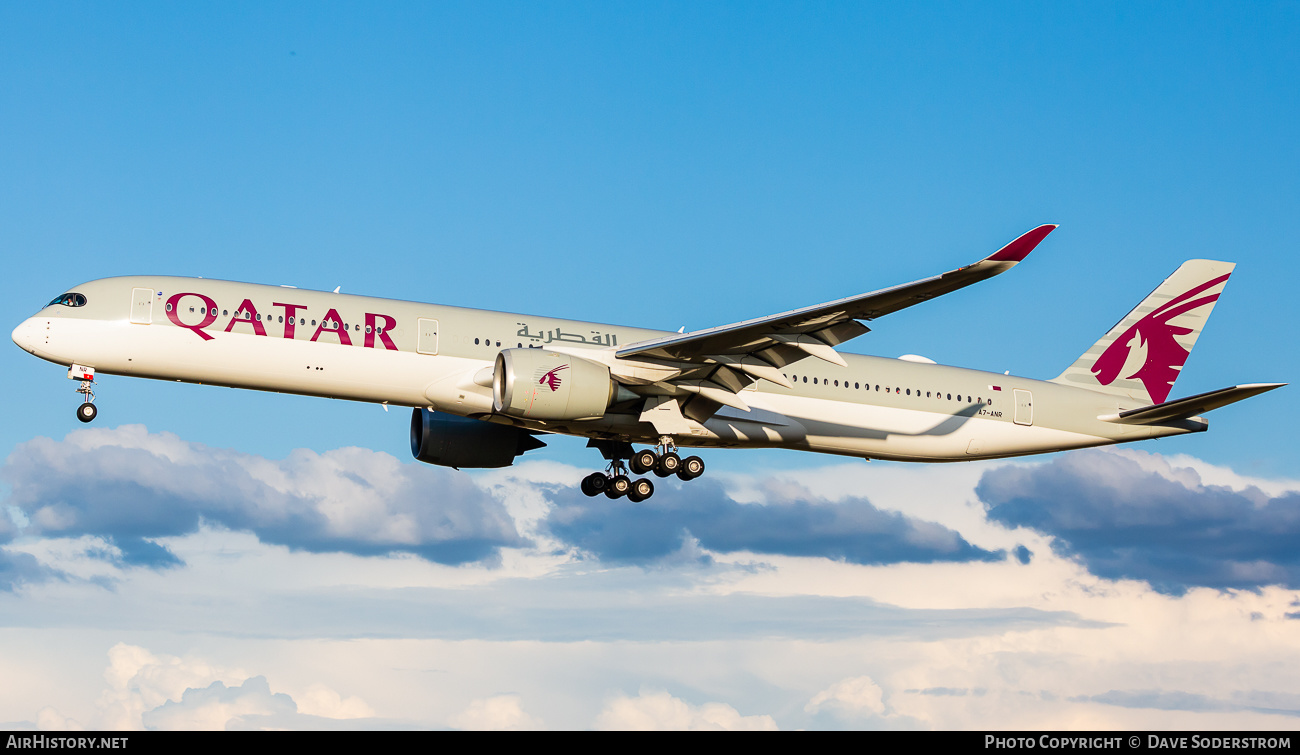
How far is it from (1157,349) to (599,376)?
61.4ft

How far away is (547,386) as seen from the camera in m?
28.4

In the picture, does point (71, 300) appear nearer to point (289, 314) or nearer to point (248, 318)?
point (248, 318)

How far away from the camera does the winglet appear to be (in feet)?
74.0

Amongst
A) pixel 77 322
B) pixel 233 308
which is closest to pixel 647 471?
pixel 233 308

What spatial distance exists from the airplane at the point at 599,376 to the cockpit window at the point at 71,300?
0.07 m

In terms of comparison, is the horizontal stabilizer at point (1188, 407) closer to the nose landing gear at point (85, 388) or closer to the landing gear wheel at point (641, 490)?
the landing gear wheel at point (641, 490)

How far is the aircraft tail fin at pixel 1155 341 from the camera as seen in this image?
3709cm

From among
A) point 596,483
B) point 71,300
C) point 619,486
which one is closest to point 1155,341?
point 619,486

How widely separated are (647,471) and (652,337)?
3604mm

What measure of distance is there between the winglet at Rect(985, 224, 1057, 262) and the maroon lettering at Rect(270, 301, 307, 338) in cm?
1575

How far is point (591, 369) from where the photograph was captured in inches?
1151

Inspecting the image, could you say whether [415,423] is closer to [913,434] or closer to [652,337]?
[652,337]

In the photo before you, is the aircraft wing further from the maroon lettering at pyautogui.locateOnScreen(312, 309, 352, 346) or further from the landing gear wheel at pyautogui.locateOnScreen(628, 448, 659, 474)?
the maroon lettering at pyautogui.locateOnScreen(312, 309, 352, 346)

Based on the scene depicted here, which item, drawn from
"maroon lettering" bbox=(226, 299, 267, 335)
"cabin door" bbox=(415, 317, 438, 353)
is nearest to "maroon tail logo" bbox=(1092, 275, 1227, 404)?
"cabin door" bbox=(415, 317, 438, 353)
